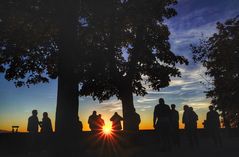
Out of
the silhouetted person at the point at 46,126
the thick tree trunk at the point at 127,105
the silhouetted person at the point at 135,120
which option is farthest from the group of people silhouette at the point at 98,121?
the silhouetted person at the point at 46,126

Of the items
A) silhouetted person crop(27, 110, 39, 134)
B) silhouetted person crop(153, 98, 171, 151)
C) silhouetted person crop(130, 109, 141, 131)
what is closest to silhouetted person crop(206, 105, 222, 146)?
silhouetted person crop(153, 98, 171, 151)

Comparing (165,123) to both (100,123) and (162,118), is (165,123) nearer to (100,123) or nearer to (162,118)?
(162,118)

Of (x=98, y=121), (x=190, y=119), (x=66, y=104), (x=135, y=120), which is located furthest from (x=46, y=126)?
(x=190, y=119)

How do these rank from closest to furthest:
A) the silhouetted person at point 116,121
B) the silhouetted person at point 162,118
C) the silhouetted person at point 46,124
A: the silhouetted person at point 162,118 → the silhouetted person at point 46,124 → the silhouetted person at point 116,121

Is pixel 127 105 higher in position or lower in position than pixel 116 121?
higher

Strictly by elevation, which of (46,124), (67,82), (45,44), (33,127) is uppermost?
(45,44)

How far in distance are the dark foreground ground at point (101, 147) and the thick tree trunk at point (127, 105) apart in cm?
97

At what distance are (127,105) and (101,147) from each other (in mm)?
4634

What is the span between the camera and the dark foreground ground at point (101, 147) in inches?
519

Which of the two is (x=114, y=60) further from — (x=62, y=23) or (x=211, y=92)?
(x=211, y=92)

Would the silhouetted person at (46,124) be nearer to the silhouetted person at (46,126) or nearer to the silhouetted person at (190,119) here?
the silhouetted person at (46,126)

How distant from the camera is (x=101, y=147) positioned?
64.2ft

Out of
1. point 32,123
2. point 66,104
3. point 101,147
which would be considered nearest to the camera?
point 66,104

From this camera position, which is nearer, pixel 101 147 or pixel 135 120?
pixel 101 147
